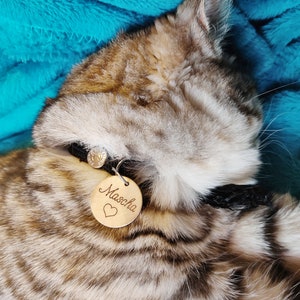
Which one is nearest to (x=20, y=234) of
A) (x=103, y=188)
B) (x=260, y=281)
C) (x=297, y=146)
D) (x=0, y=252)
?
(x=0, y=252)

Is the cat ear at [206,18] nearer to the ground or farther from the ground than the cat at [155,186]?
farther from the ground

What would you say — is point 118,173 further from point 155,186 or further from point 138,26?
point 138,26

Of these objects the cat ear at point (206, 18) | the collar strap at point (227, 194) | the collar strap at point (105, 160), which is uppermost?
the cat ear at point (206, 18)

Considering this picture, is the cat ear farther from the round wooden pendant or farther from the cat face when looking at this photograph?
the round wooden pendant

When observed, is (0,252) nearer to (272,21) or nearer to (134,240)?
(134,240)

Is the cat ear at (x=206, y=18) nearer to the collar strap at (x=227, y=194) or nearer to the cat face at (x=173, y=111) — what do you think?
the cat face at (x=173, y=111)

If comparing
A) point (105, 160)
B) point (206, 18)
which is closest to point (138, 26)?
point (206, 18)

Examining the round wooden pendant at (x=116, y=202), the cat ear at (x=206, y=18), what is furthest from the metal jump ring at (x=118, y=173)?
the cat ear at (x=206, y=18)
